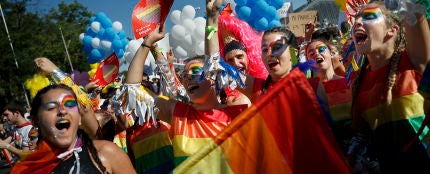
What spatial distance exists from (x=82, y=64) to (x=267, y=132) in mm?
33876

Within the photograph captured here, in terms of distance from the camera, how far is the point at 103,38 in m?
8.55

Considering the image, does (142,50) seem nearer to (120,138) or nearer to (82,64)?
(120,138)

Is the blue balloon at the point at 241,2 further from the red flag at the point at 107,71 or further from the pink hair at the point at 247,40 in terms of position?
the red flag at the point at 107,71

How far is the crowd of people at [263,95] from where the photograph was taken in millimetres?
2113

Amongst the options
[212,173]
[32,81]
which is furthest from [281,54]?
[32,81]

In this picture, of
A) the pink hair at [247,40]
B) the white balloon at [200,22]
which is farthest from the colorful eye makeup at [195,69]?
the white balloon at [200,22]

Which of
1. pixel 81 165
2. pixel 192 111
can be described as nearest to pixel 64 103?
pixel 81 165

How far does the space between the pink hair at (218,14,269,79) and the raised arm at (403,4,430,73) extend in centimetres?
215

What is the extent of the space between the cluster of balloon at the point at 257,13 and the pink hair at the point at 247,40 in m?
1.19

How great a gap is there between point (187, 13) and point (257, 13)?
5.02 feet

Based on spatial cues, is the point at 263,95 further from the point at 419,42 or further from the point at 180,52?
the point at 180,52

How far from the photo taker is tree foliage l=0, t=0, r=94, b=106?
80.8 feet

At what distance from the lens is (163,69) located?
12.7 feet

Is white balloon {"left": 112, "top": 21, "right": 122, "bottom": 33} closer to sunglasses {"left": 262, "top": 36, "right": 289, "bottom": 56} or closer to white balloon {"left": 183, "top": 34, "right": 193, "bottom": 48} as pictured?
white balloon {"left": 183, "top": 34, "right": 193, "bottom": 48}
